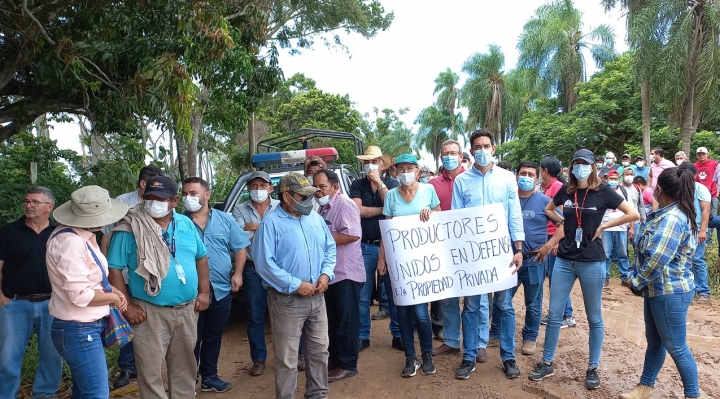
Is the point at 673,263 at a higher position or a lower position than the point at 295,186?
lower

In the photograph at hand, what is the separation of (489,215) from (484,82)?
4103cm

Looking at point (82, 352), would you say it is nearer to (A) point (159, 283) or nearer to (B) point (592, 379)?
(A) point (159, 283)

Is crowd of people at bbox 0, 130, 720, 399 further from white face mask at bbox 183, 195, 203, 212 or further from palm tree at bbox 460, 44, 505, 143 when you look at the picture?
palm tree at bbox 460, 44, 505, 143

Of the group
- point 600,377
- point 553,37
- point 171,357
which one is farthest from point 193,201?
point 553,37

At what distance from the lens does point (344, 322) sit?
16.2 feet

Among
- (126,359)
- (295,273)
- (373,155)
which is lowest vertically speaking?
(126,359)

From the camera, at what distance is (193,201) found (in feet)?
15.7

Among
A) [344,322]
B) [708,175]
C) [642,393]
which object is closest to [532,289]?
[642,393]

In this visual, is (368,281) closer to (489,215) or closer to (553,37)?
(489,215)

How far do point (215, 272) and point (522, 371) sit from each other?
302 cm

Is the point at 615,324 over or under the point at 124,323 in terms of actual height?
under

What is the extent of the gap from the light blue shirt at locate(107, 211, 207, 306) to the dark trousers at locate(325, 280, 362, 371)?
142 centimetres

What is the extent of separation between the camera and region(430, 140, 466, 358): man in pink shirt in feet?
17.2

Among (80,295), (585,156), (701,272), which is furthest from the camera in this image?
(701,272)
